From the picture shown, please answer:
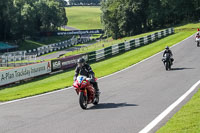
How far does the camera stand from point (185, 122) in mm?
8062

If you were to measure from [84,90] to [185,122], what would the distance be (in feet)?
13.6

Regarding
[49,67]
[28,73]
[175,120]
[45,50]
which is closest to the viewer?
[175,120]

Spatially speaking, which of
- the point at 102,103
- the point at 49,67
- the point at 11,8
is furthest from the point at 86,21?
the point at 102,103

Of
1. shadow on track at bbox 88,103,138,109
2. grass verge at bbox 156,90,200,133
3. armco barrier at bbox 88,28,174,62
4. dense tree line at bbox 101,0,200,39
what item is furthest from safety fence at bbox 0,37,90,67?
grass verge at bbox 156,90,200,133

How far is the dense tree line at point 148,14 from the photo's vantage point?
274 ft

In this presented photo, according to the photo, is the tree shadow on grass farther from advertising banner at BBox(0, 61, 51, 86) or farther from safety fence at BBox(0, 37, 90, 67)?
safety fence at BBox(0, 37, 90, 67)

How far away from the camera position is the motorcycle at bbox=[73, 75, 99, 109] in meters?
10.9

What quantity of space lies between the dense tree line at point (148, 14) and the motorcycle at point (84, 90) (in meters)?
73.3

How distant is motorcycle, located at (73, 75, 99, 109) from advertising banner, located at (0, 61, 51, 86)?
45.4 feet

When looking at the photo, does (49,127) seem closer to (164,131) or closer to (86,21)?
(164,131)

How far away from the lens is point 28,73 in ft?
85.0

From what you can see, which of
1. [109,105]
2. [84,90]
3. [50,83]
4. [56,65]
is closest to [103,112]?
[84,90]

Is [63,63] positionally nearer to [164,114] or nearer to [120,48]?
[120,48]

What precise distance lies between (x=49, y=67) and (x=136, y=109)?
62.1ft
